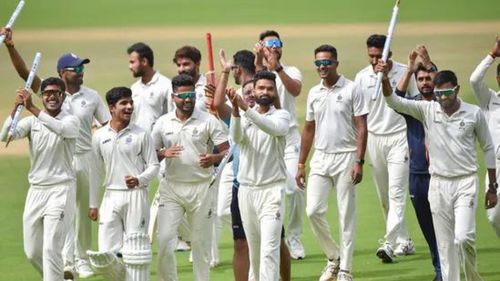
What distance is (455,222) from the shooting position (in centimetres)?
1327

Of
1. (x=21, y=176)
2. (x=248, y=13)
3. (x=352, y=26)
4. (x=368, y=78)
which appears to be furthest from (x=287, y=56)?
(x=368, y=78)

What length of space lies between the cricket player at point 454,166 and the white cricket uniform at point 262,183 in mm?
1104

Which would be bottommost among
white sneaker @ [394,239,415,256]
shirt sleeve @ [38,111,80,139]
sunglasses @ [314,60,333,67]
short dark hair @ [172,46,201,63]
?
white sneaker @ [394,239,415,256]

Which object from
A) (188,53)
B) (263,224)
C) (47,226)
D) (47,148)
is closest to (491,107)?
(263,224)

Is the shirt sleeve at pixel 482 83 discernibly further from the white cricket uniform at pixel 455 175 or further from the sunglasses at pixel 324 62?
the sunglasses at pixel 324 62

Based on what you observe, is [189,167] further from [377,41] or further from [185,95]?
[377,41]

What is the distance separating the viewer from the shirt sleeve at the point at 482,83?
45.4 feet

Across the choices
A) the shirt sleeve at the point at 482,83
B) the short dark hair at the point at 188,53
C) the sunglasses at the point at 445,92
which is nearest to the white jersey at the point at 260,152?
the sunglasses at the point at 445,92

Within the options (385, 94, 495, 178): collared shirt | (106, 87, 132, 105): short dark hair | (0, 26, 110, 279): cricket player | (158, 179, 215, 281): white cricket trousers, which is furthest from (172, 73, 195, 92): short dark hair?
(385, 94, 495, 178): collared shirt

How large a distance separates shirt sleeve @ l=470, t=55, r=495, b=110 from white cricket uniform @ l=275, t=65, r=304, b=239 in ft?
6.79

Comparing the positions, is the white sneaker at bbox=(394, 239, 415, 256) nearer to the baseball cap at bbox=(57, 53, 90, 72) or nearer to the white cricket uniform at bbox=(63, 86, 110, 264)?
the white cricket uniform at bbox=(63, 86, 110, 264)

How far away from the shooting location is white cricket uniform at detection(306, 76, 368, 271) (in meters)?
14.4

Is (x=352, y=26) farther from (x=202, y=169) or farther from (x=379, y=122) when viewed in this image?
(x=202, y=169)

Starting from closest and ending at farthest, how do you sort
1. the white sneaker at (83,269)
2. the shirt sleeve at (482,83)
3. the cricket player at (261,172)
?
the cricket player at (261,172) → the shirt sleeve at (482,83) → the white sneaker at (83,269)
